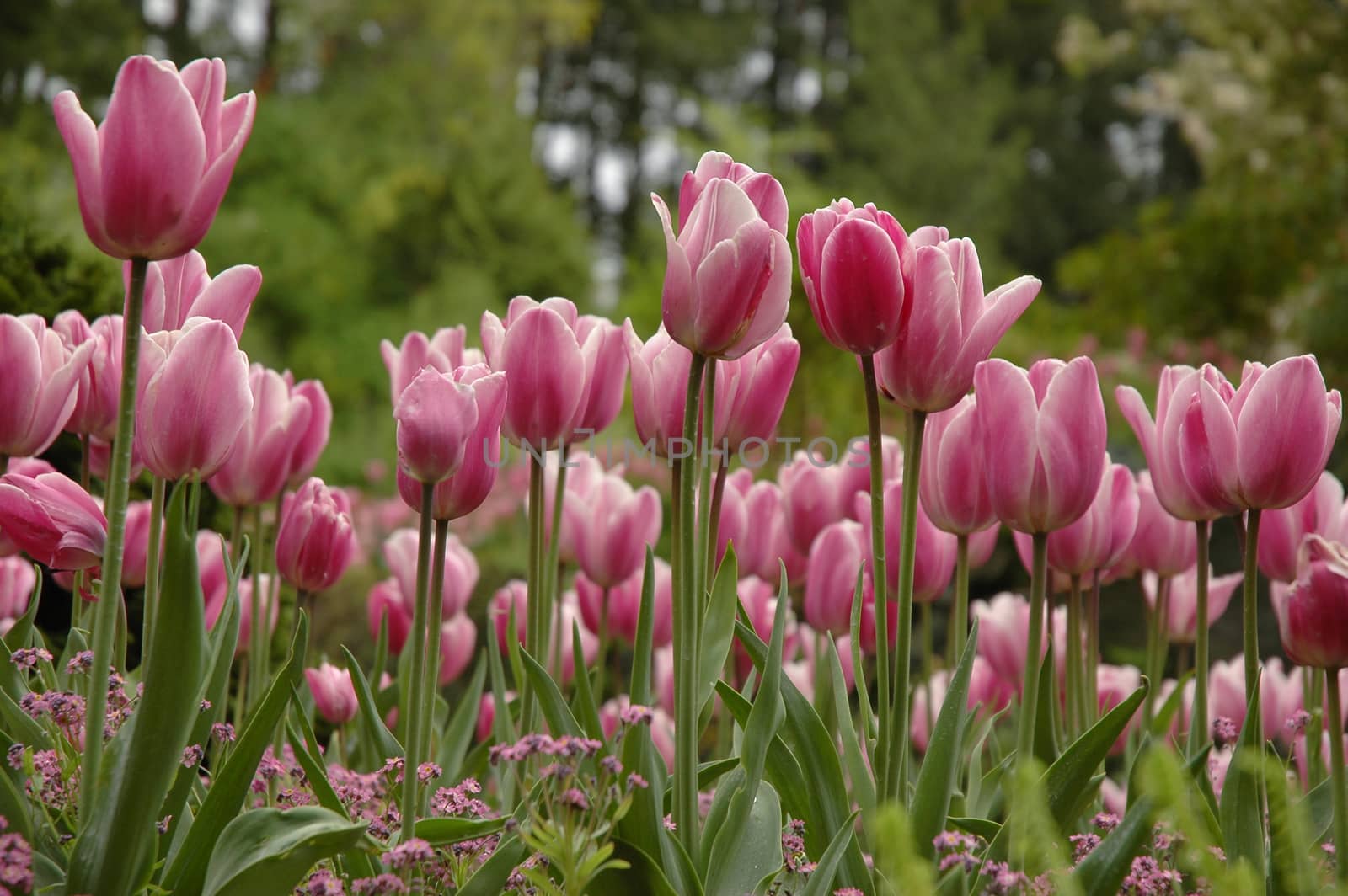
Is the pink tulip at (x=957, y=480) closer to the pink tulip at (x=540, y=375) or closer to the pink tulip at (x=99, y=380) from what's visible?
the pink tulip at (x=540, y=375)

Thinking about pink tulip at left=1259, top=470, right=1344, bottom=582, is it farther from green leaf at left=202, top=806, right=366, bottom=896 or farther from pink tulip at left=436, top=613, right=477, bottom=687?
pink tulip at left=436, top=613, right=477, bottom=687

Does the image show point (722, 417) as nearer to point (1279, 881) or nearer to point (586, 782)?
point (586, 782)

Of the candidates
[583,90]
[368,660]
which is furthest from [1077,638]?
[583,90]

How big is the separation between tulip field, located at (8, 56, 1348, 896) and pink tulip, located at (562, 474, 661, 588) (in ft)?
1.01

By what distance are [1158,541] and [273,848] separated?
1.45 m

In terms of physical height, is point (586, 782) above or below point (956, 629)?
below

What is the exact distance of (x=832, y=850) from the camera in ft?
3.89

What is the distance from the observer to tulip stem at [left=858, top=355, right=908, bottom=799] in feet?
4.17

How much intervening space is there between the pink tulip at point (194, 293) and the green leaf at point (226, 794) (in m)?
0.44

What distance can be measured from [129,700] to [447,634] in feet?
3.39

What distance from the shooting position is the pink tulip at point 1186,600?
7.07 ft

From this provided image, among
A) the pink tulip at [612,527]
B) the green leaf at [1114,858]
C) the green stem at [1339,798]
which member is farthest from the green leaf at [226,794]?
the green stem at [1339,798]

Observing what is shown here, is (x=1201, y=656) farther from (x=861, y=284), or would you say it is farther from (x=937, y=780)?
(x=861, y=284)

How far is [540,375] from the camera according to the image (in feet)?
4.68
